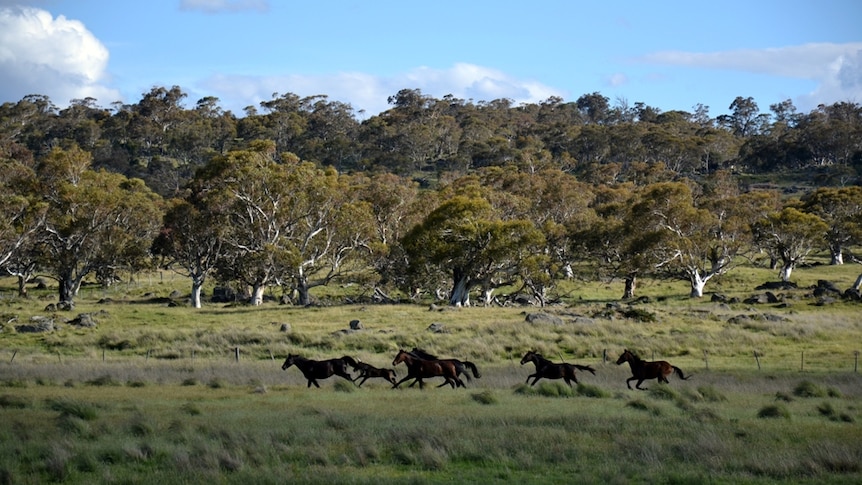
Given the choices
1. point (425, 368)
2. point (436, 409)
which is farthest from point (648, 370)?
point (436, 409)

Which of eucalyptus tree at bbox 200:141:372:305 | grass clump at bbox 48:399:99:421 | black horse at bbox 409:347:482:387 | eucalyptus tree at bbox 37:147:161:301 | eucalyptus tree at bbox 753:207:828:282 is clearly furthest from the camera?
eucalyptus tree at bbox 753:207:828:282

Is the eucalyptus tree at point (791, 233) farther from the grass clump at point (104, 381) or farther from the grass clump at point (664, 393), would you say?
the grass clump at point (104, 381)

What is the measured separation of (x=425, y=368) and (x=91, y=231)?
41.5 m

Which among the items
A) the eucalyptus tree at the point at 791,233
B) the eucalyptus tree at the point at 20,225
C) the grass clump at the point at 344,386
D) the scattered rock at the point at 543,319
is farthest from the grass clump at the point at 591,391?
the eucalyptus tree at the point at 791,233

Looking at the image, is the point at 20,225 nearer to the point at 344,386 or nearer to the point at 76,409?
the point at 344,386

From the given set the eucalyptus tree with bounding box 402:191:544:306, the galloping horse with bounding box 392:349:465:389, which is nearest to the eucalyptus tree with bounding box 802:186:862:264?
the eucalyptus tree with bounding box 402:191:544:306

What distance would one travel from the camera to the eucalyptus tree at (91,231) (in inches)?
2158

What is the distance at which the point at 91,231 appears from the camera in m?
55.0

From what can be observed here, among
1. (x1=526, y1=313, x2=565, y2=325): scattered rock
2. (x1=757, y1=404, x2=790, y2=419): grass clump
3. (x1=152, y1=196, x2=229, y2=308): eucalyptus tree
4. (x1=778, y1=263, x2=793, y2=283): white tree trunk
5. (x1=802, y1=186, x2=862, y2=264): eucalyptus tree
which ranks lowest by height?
(x1=526, y1=313, x2=565, y2=325): scattered rock

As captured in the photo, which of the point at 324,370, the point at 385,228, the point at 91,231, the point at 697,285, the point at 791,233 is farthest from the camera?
the point at 385,228

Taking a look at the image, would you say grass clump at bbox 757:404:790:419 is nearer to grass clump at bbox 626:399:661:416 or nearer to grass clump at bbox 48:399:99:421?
grass clump at bbox 626:399:661:416

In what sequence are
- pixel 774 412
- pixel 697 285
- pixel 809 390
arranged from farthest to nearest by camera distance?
pixel 697 285 → pixel 809 390 → pixel 774 412

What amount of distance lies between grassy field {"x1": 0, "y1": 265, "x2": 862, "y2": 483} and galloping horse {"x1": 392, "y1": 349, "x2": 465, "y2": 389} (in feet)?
1.95

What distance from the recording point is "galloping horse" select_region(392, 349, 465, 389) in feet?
66.2
